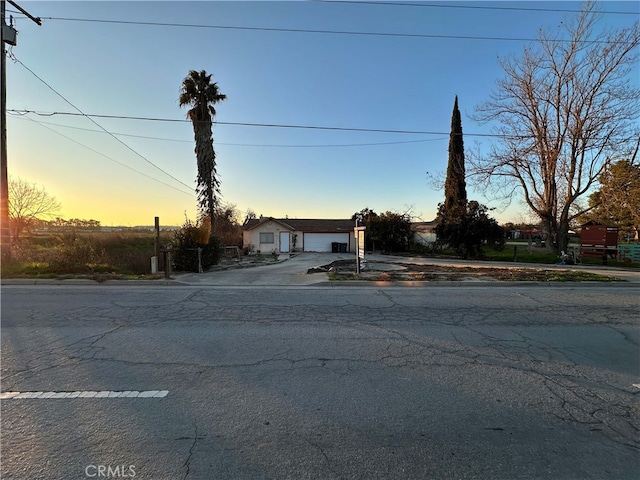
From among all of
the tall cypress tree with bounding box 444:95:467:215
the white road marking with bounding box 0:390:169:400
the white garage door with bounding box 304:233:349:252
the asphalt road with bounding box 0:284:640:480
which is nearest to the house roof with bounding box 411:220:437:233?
the tall cypress tree with bounding box 444:95:467:215

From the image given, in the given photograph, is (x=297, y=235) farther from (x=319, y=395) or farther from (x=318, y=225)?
(x=319, y=395)

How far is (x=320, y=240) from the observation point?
36156 mm

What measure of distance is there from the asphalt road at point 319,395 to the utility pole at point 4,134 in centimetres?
923

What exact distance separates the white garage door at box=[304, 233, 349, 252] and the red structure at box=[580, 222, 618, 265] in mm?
20366

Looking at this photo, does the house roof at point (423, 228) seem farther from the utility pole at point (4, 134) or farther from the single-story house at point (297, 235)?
the utility pole at point (4, 134)

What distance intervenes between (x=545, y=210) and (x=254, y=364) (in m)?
28.2

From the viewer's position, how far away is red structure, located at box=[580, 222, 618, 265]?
22.9 meters

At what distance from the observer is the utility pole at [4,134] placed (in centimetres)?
1301

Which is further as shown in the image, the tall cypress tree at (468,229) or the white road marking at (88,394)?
the tall cypress tree at (468,229)

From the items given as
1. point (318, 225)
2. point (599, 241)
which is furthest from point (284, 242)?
point (599, 241)

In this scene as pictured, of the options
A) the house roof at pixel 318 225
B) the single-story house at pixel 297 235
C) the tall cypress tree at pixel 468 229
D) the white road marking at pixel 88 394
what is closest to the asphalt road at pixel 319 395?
the white road marking at pixel 88 394

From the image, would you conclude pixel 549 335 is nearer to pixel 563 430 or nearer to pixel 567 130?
pixel 563 430

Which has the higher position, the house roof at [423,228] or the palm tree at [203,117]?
the palm tree at [203,117]

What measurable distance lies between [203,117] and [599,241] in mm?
30293
